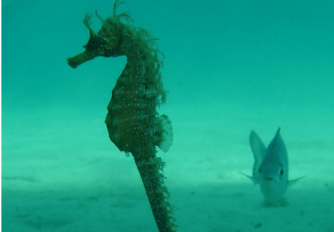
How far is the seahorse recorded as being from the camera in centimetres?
132

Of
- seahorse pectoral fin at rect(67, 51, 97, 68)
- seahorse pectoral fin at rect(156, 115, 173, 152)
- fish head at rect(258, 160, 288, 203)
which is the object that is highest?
seahorse pectoral fin at rect(67, 51, 97, 68)

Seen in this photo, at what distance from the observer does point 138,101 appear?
1329 mm

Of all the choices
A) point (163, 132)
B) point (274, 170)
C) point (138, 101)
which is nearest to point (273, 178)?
point (274, 170)

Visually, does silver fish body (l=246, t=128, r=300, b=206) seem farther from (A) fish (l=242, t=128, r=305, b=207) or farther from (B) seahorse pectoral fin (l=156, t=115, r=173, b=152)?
(B) seahorse pectoral fin (l=156, t=115, r=173, b=152)

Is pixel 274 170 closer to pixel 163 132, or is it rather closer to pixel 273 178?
pixel 273 178

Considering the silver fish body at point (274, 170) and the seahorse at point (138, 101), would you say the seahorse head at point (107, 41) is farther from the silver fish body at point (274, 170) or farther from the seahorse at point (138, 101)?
the silver fish body at point (274, 170)

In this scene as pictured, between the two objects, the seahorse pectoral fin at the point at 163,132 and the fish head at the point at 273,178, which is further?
the fish head at the point at 273,178

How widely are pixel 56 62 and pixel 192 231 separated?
56.1 meters

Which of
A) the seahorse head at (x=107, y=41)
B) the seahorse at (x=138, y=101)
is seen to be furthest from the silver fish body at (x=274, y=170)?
the seahorse head at (x=107, y=41)

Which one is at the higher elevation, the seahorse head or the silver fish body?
the seahorse head

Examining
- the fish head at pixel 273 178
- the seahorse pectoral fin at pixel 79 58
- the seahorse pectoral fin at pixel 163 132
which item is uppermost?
the seahorse pectoral fin at pixel 79 58

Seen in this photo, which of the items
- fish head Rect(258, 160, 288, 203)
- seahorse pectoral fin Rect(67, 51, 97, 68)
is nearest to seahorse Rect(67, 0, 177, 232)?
seahorse pectoral fin Rect(67, 51, 97, 68)

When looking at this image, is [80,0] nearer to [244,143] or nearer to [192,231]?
[244,143]

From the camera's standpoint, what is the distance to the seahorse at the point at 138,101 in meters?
1.32
